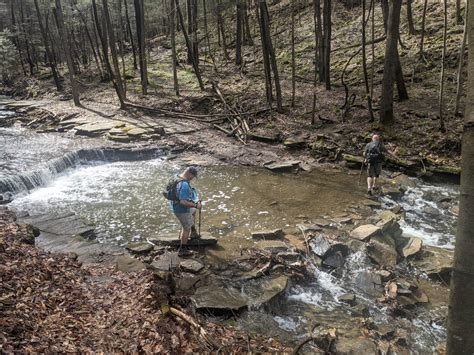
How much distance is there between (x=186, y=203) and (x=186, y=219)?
0.48 meters

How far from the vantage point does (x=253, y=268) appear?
7879mm

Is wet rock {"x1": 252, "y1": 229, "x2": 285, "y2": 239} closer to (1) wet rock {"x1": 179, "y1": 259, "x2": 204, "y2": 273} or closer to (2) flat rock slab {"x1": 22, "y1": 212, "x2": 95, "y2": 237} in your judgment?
(1) wet rock {"x1": 179, "y1": 259, "x2": 204, "y2": 273}

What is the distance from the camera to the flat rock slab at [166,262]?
7.68 metres

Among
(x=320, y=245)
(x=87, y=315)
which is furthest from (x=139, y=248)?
(x=320, y=245)

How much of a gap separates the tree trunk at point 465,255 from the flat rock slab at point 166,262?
6.60 m

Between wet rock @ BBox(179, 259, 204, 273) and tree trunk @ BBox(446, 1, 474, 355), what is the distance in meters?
6.50

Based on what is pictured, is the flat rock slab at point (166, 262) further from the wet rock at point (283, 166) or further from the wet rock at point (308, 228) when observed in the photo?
the wet rock at point (283, 166)

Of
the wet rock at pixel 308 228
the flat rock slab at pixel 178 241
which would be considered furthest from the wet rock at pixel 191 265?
the wet rock at pixel 308 228

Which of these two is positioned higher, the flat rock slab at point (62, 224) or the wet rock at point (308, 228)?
the flat rock slab at point (62, 224)

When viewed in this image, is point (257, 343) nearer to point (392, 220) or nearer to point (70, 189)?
point (392, 220)

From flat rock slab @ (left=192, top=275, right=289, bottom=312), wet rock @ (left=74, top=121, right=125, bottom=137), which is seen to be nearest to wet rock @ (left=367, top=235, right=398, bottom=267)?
flat rock slab @ (left=192, top=275, right=289, bottom=312)

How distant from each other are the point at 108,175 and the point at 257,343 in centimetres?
1092

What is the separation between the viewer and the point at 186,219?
329 inches

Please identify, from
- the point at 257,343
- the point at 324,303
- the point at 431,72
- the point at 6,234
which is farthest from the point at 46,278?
the point at 431,72
